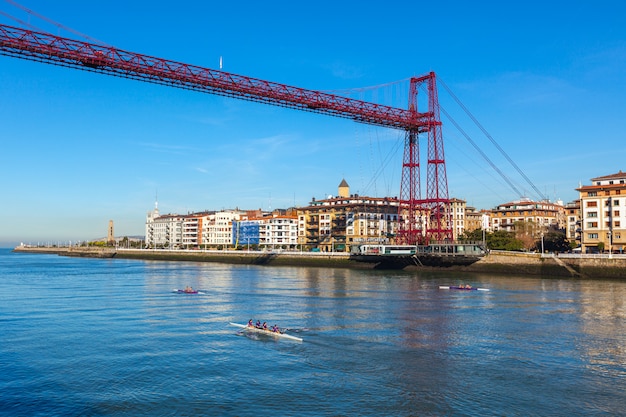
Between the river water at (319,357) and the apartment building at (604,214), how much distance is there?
43.9 metres

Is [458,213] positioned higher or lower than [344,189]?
lower

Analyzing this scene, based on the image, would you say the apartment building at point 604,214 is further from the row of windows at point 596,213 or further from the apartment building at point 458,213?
Result: the apartment building at point 458,213

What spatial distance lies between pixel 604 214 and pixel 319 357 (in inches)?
3271

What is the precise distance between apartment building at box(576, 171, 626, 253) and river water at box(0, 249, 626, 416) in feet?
144

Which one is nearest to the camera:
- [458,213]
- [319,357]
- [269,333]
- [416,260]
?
[319,357]

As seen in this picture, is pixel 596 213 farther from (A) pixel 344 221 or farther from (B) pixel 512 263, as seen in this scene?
(A) pixel 344 221

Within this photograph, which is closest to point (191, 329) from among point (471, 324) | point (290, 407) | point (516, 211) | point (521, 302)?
point (290, 407)

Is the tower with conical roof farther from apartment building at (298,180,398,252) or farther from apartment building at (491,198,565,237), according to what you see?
apartment building at (491,198,565,237)

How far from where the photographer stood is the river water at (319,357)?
23188 mm

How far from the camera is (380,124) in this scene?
97688mm

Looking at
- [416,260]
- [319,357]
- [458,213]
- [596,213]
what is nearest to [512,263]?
Answer: [416,260]

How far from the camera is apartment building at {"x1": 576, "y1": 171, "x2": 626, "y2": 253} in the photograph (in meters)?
94.5

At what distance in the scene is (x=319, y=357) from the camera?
101 ft

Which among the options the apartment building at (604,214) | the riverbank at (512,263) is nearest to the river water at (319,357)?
the riverbank at (512,263)
